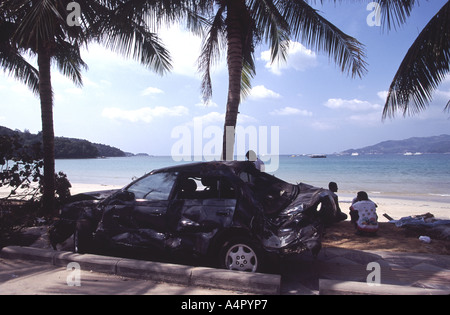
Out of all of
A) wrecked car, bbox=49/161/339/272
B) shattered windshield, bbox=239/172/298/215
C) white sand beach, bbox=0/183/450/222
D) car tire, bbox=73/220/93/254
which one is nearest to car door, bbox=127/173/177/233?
wrecked car, bbox=49/161/339/272

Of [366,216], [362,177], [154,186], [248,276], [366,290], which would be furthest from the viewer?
[362,177]

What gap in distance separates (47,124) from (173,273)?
6839mm

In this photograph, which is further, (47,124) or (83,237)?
(47,124)

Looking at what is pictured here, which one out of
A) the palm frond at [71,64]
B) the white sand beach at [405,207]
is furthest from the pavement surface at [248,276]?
the palm frond at [71,64]

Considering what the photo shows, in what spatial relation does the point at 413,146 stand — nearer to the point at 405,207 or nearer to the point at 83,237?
the point at 405,207

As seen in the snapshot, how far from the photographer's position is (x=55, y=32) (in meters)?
7.99

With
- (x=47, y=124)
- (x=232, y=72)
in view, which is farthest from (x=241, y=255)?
(x=47, y=124)

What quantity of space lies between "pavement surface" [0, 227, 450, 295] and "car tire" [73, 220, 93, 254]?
0.25 meters

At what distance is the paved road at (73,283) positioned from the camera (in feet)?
11.9

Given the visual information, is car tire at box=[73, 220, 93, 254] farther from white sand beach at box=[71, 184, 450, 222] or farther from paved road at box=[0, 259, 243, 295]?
white sand beach at box=[71, 184, 450, 222]

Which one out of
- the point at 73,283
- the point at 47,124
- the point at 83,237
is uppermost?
the point at 47,124

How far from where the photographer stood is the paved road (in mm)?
3633

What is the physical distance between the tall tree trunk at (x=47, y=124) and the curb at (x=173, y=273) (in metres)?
4.18

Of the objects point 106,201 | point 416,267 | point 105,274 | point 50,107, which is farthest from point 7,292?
point 50,107
